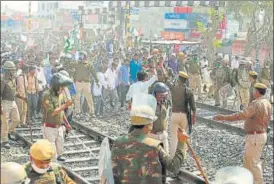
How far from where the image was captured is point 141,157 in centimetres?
464

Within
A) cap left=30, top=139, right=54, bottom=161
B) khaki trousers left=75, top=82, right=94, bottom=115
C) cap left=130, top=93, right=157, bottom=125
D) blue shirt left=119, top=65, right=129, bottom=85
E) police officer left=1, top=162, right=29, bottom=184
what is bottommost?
khaki trousers left=75, top=82, right=94, bottom=115

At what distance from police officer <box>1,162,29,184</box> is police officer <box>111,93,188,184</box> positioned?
976mm

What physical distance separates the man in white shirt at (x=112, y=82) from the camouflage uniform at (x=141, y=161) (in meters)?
10.8

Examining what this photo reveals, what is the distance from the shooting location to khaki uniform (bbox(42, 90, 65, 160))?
8094mm

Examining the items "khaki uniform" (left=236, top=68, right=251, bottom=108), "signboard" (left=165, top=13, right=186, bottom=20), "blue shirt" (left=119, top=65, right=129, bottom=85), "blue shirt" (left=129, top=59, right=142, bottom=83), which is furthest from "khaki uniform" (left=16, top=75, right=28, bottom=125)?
"signboard" (left=165, top=13, right=186, bottom=20)

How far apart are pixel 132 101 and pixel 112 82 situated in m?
10.3

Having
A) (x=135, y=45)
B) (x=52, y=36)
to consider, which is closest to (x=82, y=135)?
(x=135, y=45)

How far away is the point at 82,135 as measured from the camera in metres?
12.4

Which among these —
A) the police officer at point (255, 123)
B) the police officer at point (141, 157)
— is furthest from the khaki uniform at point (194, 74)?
the police officer at point (141, 157)

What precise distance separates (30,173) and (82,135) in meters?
7.94

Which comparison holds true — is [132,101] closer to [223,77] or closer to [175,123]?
[175,123]

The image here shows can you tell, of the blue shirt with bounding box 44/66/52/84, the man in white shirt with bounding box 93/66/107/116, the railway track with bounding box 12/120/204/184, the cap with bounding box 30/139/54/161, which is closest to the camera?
the cap with bounding box 30/139/54/161

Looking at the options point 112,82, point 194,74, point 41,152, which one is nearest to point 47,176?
point 41,152

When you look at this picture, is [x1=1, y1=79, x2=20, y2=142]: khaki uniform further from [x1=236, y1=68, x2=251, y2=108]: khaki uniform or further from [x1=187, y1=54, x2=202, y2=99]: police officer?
[x1=187, y1=54, x2=202, y2=99]: police officer
